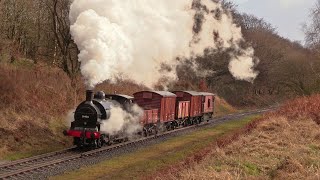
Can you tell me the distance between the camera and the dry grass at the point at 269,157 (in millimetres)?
10593

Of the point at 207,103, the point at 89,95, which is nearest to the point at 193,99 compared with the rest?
the point at 207,103

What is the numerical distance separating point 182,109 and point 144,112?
896 cm

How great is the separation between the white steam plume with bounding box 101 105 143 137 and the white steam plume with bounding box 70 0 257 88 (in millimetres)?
1897

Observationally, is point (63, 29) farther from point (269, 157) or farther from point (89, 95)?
point (269, 157)

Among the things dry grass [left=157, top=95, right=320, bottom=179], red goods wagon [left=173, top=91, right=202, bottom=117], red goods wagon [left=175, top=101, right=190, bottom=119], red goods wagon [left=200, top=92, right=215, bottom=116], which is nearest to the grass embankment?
dry grass [left=157, top=95, right=320, bottom=179]

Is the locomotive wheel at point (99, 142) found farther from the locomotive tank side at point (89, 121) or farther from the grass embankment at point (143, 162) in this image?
the grass embankment at point (143, 162)

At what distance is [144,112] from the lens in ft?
80.7

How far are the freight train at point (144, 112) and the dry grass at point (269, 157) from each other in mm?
7344

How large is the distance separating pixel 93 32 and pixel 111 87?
15.1 metres

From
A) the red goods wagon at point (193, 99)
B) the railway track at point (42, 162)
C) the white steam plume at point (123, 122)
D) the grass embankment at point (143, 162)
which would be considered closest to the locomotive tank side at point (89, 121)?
the white steam plume at point (123, 122)

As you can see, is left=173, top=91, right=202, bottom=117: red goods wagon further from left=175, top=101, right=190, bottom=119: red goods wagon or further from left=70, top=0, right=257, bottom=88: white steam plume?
left=70, top=0, right=257, bottom=88: white steam plume

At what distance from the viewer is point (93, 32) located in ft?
70.3

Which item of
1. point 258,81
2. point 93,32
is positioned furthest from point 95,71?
point 258,81

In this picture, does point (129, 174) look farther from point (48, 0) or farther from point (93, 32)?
point (48, 0)
